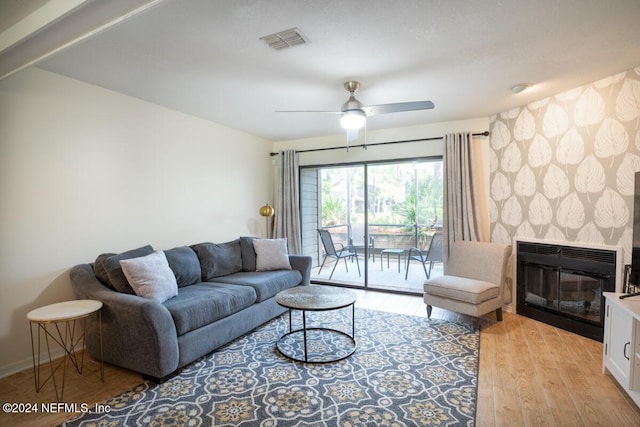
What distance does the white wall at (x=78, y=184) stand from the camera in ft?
8.13

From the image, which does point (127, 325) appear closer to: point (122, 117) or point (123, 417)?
point (123, 417)

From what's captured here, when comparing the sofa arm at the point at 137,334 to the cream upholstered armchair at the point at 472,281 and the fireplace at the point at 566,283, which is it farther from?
the fireplace at the point at 566,283

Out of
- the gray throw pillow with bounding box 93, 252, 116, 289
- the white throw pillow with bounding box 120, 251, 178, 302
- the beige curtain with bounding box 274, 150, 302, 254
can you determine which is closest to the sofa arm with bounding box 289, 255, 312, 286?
the beige curtain with bounding box 274, 150, 302, 254

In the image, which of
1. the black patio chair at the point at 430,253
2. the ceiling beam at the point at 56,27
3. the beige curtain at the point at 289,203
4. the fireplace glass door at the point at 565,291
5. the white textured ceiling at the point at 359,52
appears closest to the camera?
the ceiling beam at the point at 56,27

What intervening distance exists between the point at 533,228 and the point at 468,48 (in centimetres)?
238

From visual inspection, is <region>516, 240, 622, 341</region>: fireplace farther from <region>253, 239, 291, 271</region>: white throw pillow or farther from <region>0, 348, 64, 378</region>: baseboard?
<region>0, 348, 64, 378</region>: baseboard

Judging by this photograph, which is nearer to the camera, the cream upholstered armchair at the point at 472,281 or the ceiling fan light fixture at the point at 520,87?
the ceiling fan light fixture at the point at 520,87

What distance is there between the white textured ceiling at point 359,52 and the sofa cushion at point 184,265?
1.65 meters

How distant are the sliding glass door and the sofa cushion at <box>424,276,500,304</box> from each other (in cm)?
116

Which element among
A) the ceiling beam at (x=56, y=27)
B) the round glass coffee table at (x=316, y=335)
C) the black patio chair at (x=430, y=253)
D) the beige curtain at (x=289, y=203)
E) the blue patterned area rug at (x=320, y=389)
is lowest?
the blue patterned area rug at (x=320, y=389)

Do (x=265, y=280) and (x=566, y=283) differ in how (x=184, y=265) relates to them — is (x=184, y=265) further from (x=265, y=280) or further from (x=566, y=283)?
(x=566, y=283)

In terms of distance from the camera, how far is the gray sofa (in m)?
2.29

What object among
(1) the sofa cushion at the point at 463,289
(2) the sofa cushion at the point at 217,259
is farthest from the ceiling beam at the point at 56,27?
(1) the sofa cushion at the point at 463,289

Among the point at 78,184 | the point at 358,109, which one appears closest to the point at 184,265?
the point at 78,184
